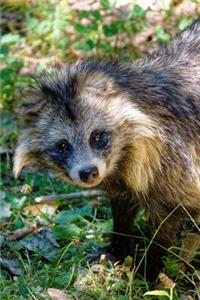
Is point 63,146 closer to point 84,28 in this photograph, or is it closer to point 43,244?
point 43,244

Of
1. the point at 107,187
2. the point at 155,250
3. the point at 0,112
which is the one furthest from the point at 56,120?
the point at 0,112

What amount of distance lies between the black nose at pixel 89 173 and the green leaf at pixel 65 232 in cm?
106

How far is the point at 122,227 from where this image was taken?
5.40 m

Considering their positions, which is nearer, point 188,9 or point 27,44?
point 188,9

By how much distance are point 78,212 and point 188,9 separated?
9.12 ft

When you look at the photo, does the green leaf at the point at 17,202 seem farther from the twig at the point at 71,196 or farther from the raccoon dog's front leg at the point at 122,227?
the raccoon dog's front leg at the point at 122,227

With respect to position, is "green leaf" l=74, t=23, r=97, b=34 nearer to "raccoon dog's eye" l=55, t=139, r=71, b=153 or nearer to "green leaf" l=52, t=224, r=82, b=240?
"green leaf" l=52, t=224, r=82, b=240

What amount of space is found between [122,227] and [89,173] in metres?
0.93

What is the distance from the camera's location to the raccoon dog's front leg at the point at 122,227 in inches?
209

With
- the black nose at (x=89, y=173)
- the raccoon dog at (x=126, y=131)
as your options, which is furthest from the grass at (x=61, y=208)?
the black nose at (x=89, y=173)

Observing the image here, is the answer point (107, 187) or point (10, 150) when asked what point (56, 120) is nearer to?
point (107, 187)

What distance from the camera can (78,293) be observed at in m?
4.91

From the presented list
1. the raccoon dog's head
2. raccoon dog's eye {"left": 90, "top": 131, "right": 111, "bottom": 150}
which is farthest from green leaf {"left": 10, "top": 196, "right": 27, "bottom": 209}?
raccoon dog's eye {"left": 90, "top": 131, "right": 111, "bottom": 150}

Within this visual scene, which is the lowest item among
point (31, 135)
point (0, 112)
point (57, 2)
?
point (0, 112)
